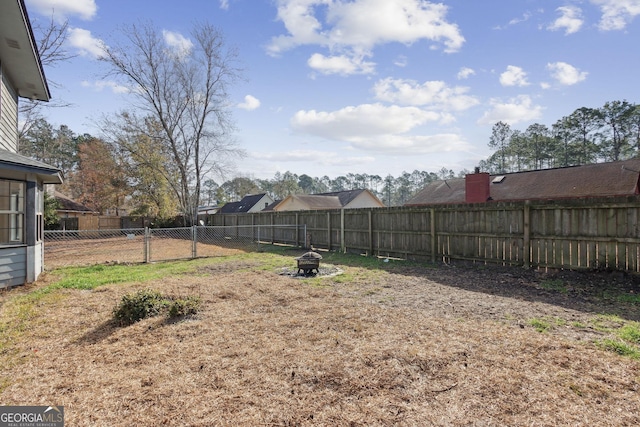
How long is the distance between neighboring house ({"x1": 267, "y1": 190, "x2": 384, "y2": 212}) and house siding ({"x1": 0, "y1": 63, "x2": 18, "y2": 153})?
89.3 ft

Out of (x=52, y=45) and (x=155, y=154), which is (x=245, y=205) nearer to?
(x=155, y=154)

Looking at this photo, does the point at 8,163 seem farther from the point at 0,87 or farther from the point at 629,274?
the point at 629,274

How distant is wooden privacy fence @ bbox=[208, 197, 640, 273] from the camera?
610cm

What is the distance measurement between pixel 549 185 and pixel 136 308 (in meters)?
21.9

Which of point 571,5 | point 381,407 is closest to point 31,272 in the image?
point 381,407

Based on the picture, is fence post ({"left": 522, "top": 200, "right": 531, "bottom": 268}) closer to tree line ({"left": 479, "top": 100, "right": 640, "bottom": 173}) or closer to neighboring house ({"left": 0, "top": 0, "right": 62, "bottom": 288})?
neighboring house ({"left": 0, "top": 0, "right": 62, "bottom": 288})

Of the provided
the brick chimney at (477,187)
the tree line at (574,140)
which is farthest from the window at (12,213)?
the tree line at (574,140)

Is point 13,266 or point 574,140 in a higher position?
point 574,140

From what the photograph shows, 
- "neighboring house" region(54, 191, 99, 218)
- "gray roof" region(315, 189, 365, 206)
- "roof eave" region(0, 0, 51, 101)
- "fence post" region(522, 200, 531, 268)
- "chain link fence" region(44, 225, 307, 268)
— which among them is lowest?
"chain link fence" region(44, 225, 307, 268)

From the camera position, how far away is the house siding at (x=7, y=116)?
7.03 metres

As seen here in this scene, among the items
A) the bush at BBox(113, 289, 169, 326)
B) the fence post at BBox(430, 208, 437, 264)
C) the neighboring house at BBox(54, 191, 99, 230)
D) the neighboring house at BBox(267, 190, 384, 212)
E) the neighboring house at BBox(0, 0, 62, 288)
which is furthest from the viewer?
the neighboring house at BBox(267, 190, 384, 212)

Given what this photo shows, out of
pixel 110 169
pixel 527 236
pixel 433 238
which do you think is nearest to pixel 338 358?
pixel 527 236

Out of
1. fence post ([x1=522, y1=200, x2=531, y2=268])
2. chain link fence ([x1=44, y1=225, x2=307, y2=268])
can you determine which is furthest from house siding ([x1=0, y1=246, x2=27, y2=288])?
fence post ([x1=522, y1=200, x2=531, y2=268])

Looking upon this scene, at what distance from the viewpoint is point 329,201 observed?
38312 millimetres
